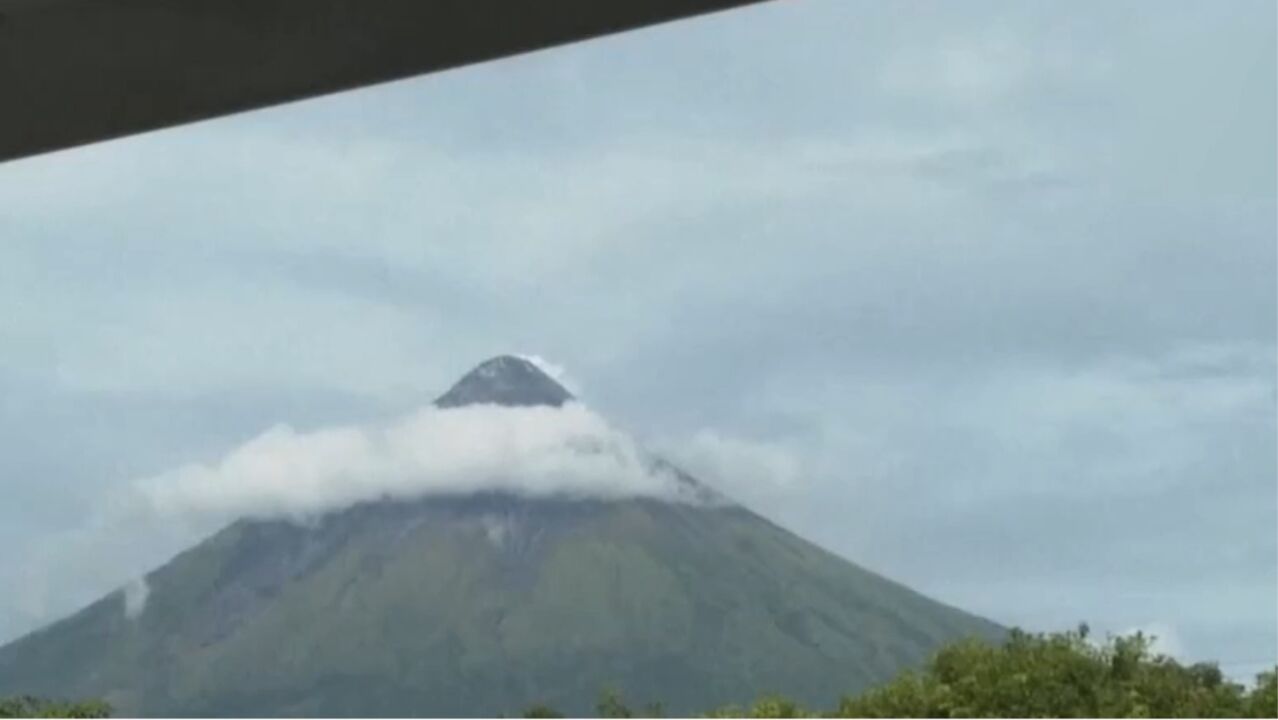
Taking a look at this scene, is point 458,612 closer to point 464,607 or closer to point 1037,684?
point 464,607

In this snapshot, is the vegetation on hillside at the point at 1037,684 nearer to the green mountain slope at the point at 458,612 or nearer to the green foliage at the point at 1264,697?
the green foliage at the point at 1264,697

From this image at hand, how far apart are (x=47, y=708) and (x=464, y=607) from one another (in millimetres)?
1359

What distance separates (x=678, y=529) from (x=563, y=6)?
2545 millimetres

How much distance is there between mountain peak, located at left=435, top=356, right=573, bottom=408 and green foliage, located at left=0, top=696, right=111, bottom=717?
111cm

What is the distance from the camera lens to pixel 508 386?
346 cm

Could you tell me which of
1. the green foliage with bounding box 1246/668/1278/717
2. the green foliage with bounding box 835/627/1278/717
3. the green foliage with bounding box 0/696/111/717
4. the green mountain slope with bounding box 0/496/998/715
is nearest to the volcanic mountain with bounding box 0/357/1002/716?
the green mountain slope with bounding box 0/496/998/715

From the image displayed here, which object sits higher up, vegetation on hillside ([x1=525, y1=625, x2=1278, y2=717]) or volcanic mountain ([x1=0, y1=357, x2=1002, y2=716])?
volcanic mountain ([x1=0, y1=357, x2=1002, y2=716])

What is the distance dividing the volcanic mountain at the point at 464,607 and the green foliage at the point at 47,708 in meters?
0.53

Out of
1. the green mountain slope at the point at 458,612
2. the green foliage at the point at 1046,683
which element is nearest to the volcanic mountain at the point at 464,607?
the green mountain slope at the point at 458,612

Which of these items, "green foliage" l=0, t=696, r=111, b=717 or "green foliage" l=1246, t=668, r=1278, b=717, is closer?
"green foliage" l=1246, t=668, r=1278, b=717

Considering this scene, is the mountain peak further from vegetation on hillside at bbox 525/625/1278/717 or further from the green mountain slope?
vegetation on hillside at bbox 525/625/1278/717

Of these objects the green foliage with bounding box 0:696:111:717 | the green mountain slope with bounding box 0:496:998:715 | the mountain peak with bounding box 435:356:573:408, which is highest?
the mountain peak with bounding box 435:356:573:408

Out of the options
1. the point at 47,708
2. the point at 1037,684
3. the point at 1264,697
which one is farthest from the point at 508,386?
the point at 1264,697

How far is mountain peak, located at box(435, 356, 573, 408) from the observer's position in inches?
135
